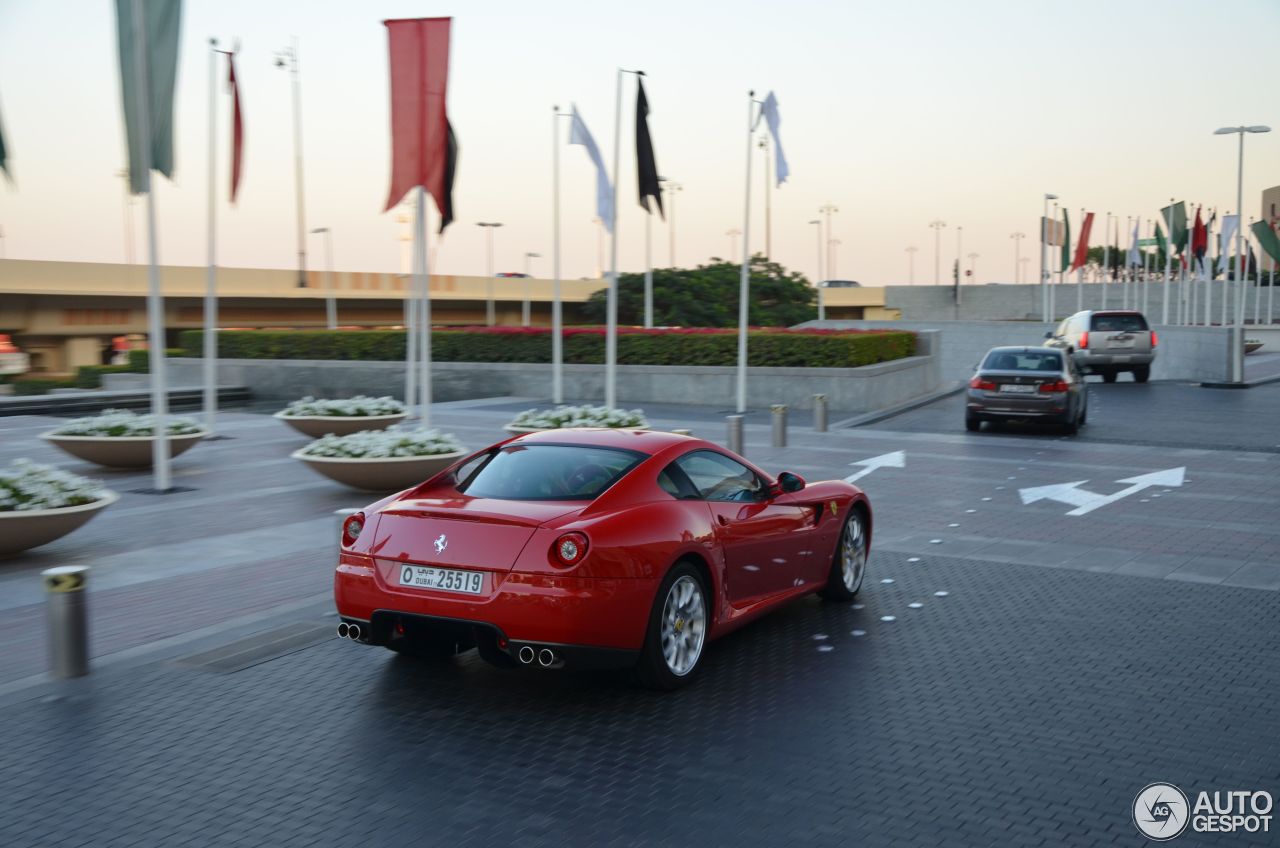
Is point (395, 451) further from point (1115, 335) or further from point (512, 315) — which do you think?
point (512, 315)

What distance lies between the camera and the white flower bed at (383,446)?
13.5 meters

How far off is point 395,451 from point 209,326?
10356 millimetres

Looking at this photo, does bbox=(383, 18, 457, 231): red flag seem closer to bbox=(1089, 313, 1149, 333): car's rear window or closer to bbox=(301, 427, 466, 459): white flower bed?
bbox=(301, 427, 466, 459): white flower bed

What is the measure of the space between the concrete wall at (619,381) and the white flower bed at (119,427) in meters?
13.4

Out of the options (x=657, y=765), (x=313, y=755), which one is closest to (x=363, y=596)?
(x=313, y=755)

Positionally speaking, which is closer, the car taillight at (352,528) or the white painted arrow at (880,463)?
the car taillight at (352,528)

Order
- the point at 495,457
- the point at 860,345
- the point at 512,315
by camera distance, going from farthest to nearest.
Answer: the point at 512,315, the point at 860,345, the point at 495,457

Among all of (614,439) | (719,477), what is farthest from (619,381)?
(614,439)

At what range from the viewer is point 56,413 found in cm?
2759

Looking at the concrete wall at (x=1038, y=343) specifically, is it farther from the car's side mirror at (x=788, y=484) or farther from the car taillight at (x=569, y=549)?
the car taillight at (x=569, y=549)

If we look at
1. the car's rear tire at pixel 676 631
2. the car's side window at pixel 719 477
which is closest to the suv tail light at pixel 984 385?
the car's side window at pixel 719 477

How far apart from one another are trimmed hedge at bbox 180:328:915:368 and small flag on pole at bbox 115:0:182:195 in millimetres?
15052

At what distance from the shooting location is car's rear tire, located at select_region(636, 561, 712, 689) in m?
6.11

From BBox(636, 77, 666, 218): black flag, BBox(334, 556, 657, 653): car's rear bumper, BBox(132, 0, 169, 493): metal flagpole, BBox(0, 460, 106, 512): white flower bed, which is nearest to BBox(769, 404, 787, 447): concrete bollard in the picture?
BBox(636, 77, 666, 218): black flag
